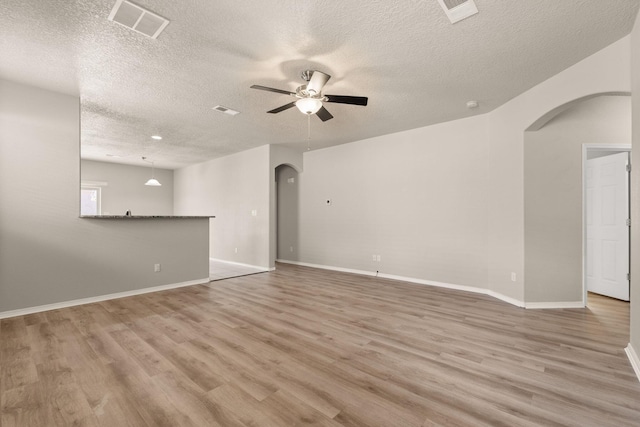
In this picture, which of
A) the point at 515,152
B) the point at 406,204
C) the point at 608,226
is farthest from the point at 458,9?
the point at 608,226

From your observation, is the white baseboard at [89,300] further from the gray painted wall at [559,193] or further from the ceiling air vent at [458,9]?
the gray painted wall at [559,193]

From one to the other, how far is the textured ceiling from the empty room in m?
0.03

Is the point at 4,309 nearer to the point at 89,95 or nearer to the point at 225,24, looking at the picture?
the point at 89,95

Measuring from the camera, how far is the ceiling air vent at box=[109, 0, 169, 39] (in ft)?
6.88

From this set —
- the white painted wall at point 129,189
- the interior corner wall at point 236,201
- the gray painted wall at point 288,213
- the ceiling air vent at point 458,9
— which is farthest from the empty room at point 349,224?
the white painted wall at point 129,189

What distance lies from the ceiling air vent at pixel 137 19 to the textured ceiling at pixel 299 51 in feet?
0.25

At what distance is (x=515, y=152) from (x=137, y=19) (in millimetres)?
4472

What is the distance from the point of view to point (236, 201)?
23.5ft

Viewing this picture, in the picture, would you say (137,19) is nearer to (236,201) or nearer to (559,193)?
(559,193)

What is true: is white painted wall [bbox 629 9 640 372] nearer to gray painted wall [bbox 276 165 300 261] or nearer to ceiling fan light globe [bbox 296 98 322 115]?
ceiling fan light globe [bbox 296 98 322 115]

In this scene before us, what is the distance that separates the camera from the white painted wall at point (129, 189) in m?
8.28

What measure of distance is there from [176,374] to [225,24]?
279cm

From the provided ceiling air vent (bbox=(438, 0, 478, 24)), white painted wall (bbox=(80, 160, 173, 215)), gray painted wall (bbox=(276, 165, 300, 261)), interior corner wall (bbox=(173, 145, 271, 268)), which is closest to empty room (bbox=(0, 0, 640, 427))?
ceiling air vent (bbox=(438, 0, 478, 24))

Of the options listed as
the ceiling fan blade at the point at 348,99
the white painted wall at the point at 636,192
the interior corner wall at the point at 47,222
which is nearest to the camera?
the white painted wall at the point at 636,192
